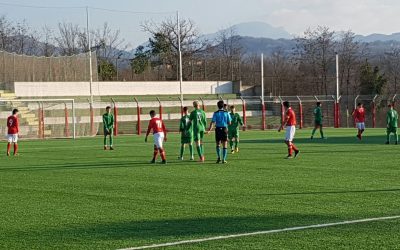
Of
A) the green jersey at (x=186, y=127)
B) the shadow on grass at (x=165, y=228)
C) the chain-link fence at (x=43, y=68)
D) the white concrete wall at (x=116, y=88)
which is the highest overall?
the chain-link fence at (x=43, y=68)

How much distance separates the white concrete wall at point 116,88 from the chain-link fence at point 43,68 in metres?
0.59

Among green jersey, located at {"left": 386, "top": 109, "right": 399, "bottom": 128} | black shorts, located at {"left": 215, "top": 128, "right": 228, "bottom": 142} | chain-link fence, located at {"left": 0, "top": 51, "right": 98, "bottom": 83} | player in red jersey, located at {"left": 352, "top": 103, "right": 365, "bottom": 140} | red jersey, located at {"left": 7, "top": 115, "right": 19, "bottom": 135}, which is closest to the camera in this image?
black shorts, located at {"left": 215, "top": 128, "right": 228, "bottom": 142}

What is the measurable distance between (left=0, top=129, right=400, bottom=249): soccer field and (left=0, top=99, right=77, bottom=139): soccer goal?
21.4 m

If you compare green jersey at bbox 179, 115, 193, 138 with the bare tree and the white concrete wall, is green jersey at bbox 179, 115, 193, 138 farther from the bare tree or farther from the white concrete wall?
the bare tree

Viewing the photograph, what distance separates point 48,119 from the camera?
1761 inches

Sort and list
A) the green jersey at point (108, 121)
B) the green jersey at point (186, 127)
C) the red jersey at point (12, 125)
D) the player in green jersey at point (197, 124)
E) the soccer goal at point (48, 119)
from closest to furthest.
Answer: the player in green jersey at point (197, 124) → the green jersey at point (186, 127) → the red jersey at point (12, 125) → the green jersey at point (108, 121) → the soccer goal at point (48, 119)

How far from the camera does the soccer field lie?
30.7ft

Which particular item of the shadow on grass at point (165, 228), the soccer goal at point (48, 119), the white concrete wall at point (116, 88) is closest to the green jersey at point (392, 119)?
the shadow on grass at point (165, 228)

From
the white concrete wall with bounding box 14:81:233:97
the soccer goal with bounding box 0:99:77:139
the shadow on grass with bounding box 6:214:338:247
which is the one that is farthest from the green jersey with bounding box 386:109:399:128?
the white concrete wall with bounding box 14:81:233:97

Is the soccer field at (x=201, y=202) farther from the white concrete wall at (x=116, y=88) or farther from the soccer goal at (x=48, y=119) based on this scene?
the white concrete wall at (x=116, y=88)

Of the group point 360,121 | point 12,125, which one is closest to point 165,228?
point 12,125

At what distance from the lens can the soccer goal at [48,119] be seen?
43.4m

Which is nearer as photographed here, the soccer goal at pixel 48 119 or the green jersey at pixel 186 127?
the green jersey at pixel 186 127

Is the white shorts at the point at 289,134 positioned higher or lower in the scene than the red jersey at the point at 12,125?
lower
